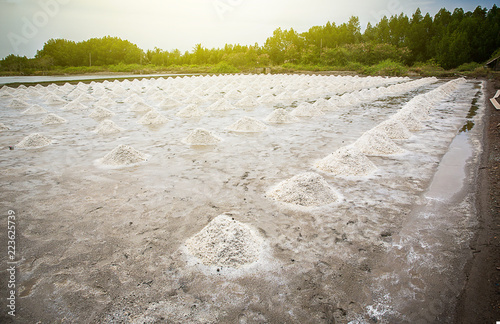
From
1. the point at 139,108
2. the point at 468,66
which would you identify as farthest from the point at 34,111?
the point at 468,66

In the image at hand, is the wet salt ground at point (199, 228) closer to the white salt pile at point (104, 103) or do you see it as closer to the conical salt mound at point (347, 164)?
the conical salt mound at point (347, 164)

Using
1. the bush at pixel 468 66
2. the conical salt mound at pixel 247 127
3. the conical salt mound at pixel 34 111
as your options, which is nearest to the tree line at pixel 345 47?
the bush at pixel 468 66

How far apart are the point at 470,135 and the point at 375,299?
18.0 feet

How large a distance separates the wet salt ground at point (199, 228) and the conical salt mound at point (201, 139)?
0.31m

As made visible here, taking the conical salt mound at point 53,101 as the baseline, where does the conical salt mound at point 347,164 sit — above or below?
below

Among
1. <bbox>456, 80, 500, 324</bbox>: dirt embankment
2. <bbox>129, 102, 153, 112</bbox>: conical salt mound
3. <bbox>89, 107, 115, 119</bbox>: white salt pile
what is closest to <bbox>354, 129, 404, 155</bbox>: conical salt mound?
<bbox>456, 80, 500, 324</bbox>: dirt embankment

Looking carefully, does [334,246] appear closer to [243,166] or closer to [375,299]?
[375,299]

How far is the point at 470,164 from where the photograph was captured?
405cm

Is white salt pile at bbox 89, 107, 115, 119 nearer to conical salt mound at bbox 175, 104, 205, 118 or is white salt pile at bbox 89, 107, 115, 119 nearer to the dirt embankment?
conical salt mound at bbox 175, 104, 205, 118

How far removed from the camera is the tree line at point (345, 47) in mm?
29141

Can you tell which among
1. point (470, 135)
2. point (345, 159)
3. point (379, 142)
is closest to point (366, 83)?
point (470, 135)

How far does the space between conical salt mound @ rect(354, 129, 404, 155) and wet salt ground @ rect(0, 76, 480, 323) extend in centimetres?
24

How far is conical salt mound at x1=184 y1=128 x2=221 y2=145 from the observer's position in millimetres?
5215

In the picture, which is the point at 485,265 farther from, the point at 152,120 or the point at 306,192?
the point at 152,120
